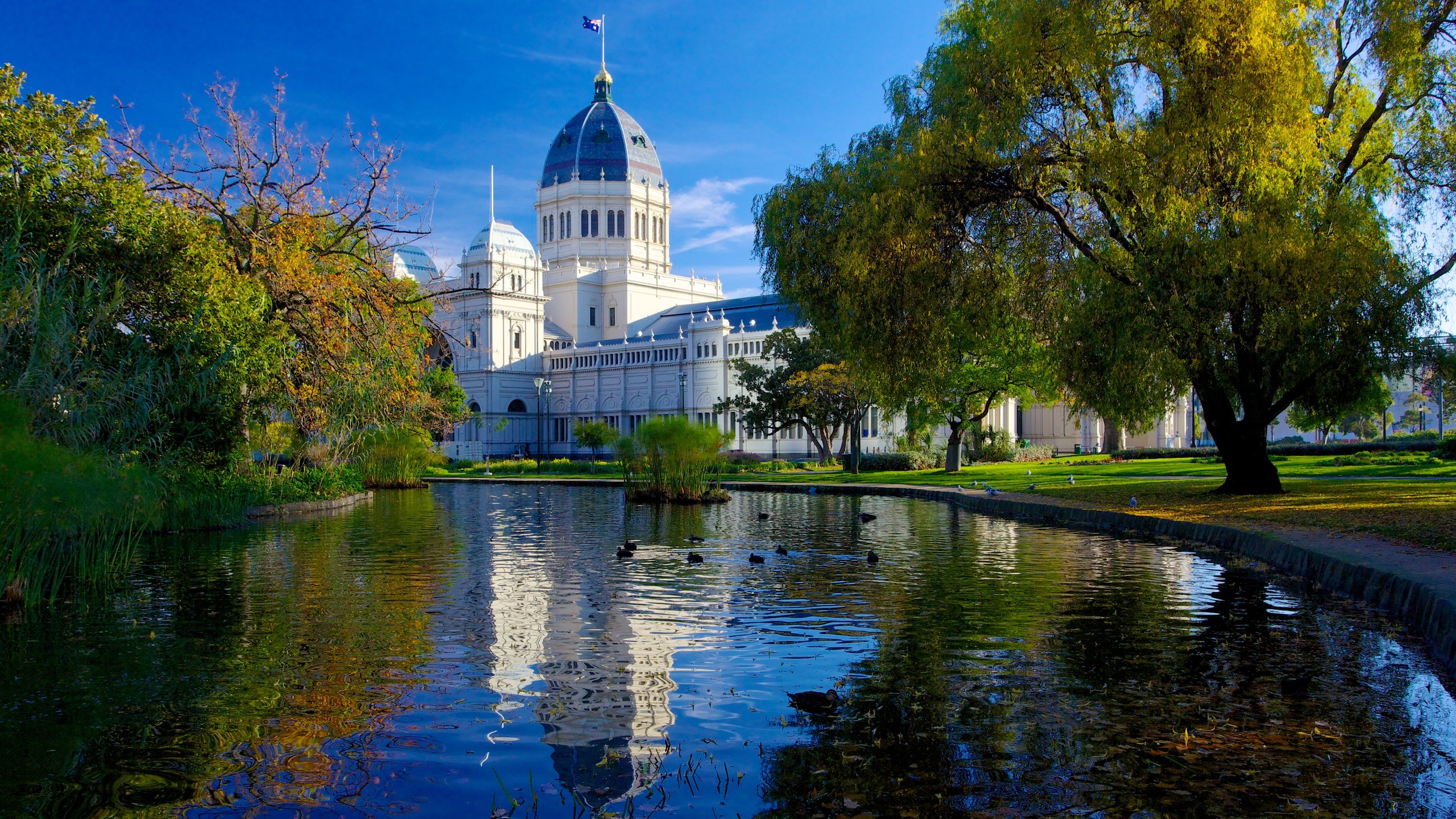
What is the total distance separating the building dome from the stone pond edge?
2356 inches

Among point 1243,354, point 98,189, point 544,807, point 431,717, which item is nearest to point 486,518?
point 98,189

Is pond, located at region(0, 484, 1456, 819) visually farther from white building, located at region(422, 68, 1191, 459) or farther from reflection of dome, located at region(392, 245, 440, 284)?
reflection of dome, located at region(392, 245, 440, 284)

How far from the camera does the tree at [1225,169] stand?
59.5ft

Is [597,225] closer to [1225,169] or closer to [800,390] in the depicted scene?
[800,390]

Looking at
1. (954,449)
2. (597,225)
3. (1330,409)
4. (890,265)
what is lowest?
(954,449)

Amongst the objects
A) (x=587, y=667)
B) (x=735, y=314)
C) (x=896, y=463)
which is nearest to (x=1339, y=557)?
(x=587, y=667)

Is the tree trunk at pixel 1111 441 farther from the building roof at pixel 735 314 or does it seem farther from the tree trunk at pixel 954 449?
the building roof at pixel 735 314

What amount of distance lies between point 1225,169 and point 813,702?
1588 cm

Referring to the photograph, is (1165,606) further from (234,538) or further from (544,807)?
(234,538)

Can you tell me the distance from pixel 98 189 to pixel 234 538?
5.46m

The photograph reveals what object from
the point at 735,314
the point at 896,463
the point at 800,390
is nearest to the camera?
the point at 896,463

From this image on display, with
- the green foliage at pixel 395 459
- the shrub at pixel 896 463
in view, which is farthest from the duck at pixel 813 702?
the shrub at pixel 896 463

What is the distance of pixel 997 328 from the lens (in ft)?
79.0

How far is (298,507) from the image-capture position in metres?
22.8
